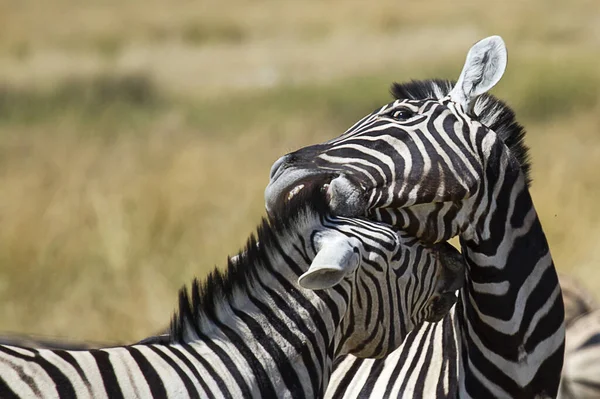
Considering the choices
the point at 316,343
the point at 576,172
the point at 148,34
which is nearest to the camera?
the point at 316,343

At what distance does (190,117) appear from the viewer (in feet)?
59.2

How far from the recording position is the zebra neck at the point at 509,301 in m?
4.05

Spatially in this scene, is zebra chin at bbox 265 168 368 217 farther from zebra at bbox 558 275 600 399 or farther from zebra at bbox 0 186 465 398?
zebra at bbox 558 275 600 399

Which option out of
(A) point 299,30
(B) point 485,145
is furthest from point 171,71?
(B) point 485,145

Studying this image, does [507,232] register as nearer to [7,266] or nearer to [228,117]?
[7,266]

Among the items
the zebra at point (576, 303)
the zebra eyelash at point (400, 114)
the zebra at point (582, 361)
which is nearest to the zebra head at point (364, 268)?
the zebra eyelash at point (400, 114)

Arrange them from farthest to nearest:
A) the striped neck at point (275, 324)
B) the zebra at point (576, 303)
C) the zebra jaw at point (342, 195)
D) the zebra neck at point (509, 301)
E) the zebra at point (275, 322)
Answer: the zebra at point (576, 303), the zebra neck at point (509, 301), the zebra jaw at point (342, 195), the striped neck at point (275, 324), the zebra at point (275, 322)

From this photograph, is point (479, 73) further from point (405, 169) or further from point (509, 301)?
point (509, 301)

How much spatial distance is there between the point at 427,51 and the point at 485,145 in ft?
61.5

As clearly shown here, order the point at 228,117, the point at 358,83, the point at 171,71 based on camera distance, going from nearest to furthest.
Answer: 1. the point at 228,117
2. the point at 358,83
3. the point at 171,71

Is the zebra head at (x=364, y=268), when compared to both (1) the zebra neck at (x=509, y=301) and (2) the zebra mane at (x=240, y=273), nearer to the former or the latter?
(2) the zebra mane at (x=240, y=273)

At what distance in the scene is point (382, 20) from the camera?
25688 mm

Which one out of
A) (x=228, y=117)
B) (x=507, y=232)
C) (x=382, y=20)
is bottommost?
(x=507, y=232)

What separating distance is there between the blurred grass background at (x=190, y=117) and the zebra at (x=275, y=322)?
6293 mm
